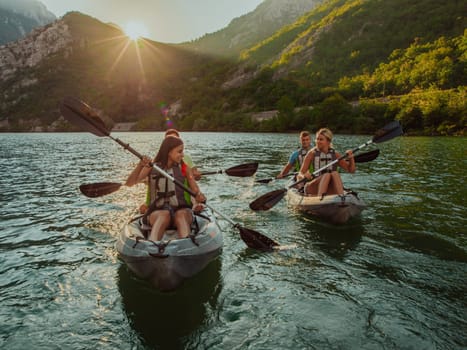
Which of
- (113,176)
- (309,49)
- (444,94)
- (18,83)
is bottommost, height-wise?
(113,176)

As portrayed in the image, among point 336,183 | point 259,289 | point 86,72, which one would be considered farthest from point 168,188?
point 86,72

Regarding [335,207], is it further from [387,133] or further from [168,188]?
[168,188]

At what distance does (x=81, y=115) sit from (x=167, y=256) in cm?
339

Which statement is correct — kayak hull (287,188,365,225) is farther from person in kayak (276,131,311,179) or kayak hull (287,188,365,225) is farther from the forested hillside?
the forested hillside

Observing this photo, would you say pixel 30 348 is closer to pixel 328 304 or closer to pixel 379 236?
pixel 328 304

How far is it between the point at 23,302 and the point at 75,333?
126 cm

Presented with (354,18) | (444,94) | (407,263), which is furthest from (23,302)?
(354,18)

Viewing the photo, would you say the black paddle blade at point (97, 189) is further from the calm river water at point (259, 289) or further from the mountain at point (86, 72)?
the mountain at point (86, 72)

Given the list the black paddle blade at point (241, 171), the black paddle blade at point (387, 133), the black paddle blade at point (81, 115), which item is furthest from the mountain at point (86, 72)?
the black paddle blade at point (81, 115)

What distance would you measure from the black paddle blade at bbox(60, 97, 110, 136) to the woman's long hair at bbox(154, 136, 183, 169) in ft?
4.48

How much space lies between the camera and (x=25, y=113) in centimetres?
11906

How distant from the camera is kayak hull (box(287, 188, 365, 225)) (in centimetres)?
690

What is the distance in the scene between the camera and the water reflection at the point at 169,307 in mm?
3580

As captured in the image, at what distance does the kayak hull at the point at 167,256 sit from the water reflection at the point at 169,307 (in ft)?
1.04
